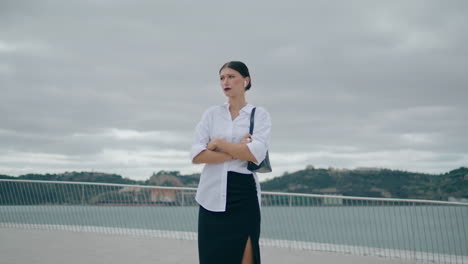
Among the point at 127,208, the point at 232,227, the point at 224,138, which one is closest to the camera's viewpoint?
the point at 232,227

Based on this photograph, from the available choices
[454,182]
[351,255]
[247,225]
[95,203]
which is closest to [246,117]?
[247,225]

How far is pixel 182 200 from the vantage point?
35.6 ft

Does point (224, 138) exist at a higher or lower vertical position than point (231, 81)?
lower

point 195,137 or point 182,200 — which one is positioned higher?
point 195,137

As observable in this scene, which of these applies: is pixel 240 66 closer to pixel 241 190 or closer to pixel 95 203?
pixel 241 190

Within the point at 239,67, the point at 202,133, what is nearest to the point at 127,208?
the point at 202,133

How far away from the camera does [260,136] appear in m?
2.59

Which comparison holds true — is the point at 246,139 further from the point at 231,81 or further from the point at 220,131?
the point at 231,81

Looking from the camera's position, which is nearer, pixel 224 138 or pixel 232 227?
pixel 232 227

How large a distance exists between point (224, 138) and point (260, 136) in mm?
216

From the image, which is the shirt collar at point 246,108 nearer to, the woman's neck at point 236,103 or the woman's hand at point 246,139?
the woman's neck at point 236,103

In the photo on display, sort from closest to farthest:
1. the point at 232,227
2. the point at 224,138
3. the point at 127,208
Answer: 1. the point at 232,227
2. the point at 224,138
3. the point at 127,208

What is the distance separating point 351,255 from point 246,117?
6697 millimetres

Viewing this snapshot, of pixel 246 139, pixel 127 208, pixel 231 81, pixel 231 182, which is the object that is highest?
pixel 231 81
